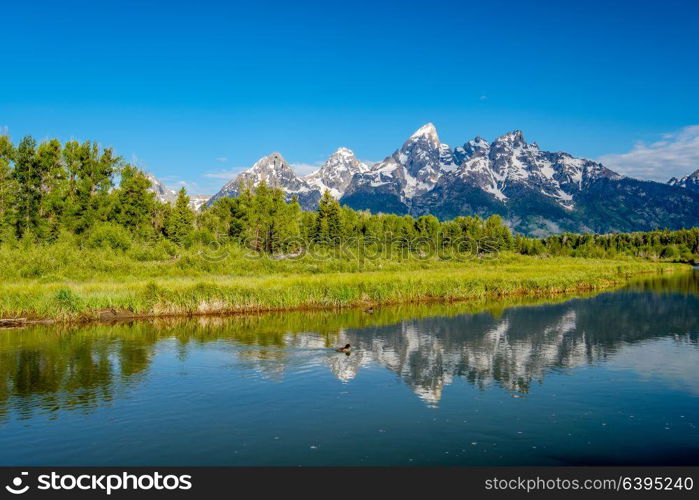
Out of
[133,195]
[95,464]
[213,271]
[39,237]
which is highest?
[133,195]

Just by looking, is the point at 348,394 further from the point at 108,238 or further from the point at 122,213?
the point at 122,213

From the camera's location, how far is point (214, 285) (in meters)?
43.9

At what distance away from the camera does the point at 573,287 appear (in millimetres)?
64938

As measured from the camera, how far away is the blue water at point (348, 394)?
1633 centimetres

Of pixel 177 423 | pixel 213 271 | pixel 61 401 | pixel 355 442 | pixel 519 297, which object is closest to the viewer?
pixel 355 442

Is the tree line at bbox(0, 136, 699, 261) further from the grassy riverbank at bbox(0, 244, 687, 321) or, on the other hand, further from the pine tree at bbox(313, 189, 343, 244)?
the grassy riverbank at bbox(0, 244, 687, 321)

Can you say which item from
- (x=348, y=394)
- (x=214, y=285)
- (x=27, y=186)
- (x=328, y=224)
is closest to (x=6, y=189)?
(x=27, y=186)

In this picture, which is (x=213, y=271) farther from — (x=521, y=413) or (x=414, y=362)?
(x=521, y=413)

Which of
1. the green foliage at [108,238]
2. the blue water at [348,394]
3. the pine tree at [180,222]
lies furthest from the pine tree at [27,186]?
the blue water at [348,394]

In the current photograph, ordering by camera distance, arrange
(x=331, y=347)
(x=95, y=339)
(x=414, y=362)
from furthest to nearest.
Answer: (x=95, y=339) < (x=331, y=347) < (x=414, y=362)

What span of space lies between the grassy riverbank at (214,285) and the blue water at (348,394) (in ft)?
10.1

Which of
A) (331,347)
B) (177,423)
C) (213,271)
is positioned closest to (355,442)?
(177,423)

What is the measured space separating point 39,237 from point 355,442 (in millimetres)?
67715

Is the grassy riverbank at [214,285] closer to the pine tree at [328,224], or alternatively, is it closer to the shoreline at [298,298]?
the shoreline at [298,298]
